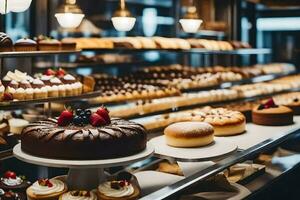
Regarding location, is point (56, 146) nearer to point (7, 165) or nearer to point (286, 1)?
point (7, 165)

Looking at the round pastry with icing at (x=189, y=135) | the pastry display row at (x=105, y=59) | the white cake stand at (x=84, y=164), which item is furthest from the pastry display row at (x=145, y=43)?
the white cake stand at (x=84, y=164)

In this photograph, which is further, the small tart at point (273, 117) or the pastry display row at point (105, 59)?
the pastry display row at point (105, 59)

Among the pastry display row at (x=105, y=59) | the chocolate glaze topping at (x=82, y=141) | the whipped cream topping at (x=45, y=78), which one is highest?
the pastry display row at (x=105, y=59)

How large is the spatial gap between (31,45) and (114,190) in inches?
66.1

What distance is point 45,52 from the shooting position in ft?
12.1

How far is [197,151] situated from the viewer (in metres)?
2.93

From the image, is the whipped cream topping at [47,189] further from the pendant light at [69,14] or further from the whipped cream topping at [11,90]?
the pendant light at [69,14]

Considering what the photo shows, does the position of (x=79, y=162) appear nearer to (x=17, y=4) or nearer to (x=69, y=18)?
(x=17, y=4)

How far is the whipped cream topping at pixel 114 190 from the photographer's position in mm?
2420

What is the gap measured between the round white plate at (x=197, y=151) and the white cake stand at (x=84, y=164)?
0.64 feet

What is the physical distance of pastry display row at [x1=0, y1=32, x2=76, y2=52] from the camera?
135 inches

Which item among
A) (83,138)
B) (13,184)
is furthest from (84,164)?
(13,184)

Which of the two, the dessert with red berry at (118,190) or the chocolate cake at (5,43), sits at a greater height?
the chocolate cake at (5,43)

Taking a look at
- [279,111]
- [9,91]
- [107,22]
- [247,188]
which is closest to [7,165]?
[9,91]
